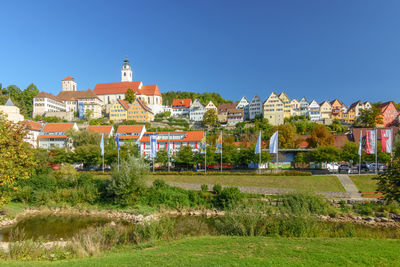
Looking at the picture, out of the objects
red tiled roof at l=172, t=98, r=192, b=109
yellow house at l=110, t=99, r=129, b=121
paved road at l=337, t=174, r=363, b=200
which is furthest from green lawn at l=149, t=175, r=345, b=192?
red tiled roof at l=172, t=98, r=192, b=109

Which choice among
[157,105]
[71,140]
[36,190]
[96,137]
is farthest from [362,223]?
[157,105]

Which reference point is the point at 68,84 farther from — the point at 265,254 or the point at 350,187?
the point at 265,254

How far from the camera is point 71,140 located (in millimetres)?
58281

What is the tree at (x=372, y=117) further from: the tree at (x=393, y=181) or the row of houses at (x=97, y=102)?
the tree at (x=393, y=181)

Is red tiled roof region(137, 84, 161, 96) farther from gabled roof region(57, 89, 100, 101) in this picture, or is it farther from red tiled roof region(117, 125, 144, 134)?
red tiled roof region(117, 125, 144, 134)

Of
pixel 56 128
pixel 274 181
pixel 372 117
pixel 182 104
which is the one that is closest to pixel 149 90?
pixel 182 104

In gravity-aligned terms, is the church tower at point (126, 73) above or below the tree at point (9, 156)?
above

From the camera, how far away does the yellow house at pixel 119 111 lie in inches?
3386

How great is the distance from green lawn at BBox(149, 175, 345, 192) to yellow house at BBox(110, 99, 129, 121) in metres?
56.1

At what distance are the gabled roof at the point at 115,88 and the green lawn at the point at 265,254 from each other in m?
99.7

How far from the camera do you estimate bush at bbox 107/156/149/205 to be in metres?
24.7

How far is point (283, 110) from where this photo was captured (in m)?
81.0

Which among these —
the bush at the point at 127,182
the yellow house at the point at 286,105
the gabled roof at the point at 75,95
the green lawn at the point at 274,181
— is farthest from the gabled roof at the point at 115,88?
the bush at the point at 127,182

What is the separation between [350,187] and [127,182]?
77.9ft
